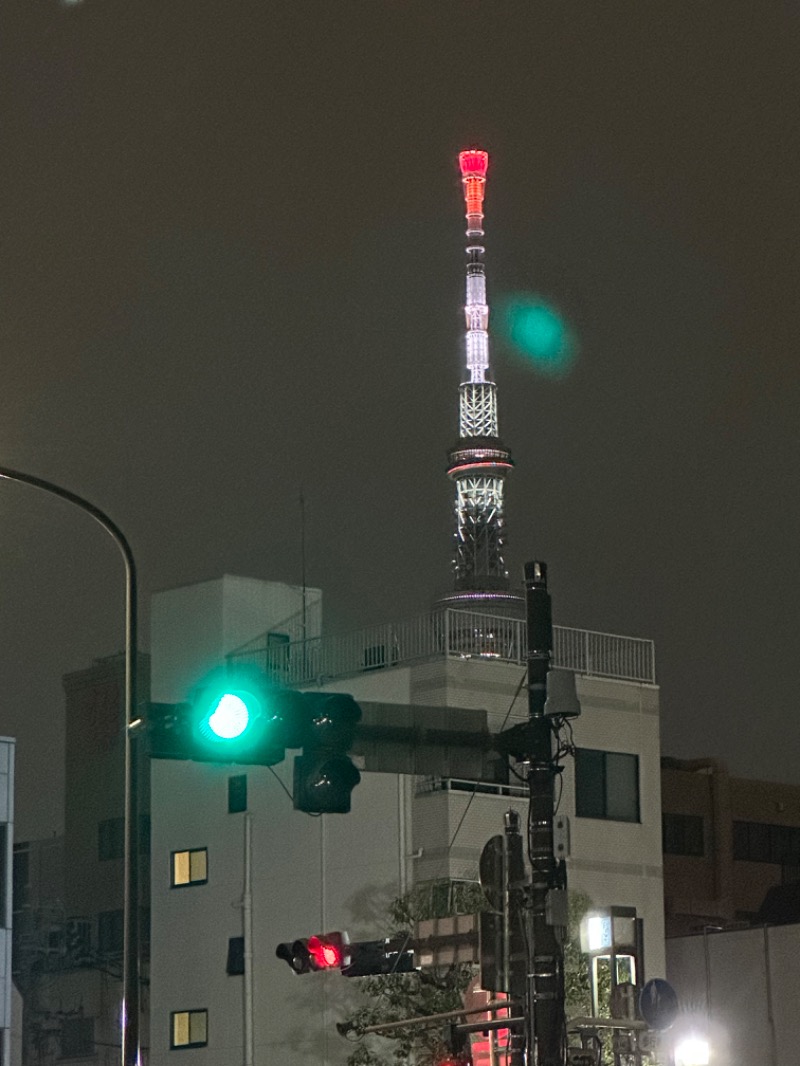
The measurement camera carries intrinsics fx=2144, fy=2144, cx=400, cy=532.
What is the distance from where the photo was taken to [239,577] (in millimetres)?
55531

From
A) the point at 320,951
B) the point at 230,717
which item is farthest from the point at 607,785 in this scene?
the point at 230,717

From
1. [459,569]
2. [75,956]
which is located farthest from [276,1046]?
[459,569]

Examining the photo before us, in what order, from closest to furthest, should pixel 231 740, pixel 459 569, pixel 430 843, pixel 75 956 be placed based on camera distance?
pixel 231 740 < pixel 430 843 < pixel 75 956 < pixel 459 569

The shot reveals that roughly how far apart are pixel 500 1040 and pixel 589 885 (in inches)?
1048

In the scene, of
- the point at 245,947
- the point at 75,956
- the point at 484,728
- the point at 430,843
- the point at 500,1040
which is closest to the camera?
the point at 484,728

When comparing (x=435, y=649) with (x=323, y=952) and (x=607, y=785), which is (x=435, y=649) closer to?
(x=607, y=785)

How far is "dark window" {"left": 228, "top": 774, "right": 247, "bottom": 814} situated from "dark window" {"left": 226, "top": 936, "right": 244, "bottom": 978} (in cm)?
317

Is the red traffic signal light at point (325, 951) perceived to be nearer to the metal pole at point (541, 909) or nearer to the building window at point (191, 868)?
the metal pole at point (541, 909)

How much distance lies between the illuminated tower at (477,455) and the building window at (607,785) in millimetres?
93860

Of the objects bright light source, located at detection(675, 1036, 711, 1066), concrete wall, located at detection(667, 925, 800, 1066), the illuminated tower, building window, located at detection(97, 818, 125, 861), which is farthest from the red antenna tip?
bright light source, located at detection(675, 1036, 711, 1066)

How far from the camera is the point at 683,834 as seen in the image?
8012cm

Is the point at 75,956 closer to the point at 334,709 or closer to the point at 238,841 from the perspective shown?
the point at 238,841

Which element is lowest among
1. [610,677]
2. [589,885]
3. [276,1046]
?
[276,1046]

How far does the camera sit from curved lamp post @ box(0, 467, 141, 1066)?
72.0ft
